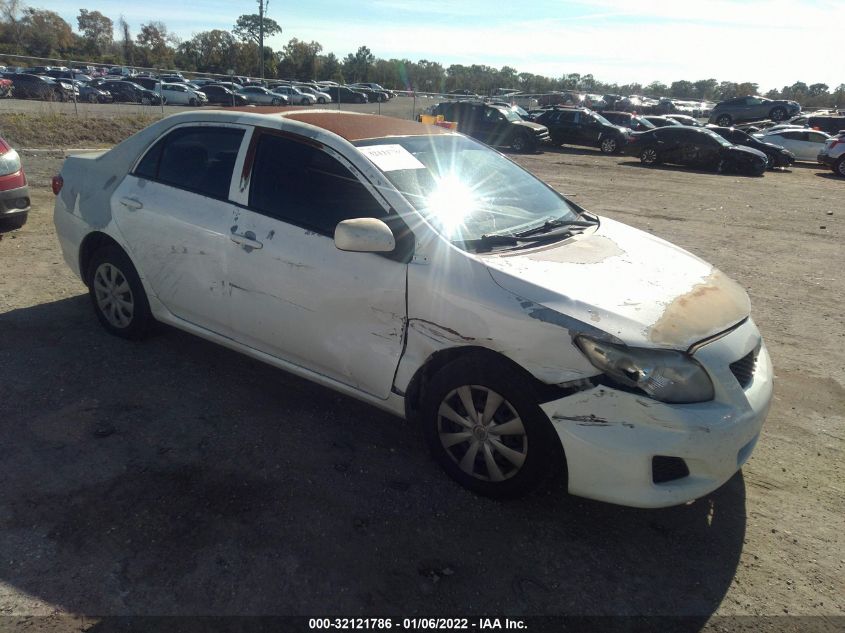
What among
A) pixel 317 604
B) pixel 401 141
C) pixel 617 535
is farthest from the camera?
pixel 401 141

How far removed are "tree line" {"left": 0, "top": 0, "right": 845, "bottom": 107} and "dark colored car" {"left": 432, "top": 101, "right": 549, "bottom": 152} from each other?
26.4 meters

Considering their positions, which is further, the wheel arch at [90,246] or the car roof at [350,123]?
the wheel arch at [90,246]

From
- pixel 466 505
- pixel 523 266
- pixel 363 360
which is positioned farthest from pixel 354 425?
pixel 523 266

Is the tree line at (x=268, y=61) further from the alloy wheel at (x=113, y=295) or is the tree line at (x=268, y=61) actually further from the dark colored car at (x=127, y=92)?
the alloy wheel at (x=113, y=295)

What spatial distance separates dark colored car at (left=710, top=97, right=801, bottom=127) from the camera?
117ft

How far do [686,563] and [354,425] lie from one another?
194 cm

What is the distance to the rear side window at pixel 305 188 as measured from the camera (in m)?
3.23

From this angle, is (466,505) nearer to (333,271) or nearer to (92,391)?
(333,271)

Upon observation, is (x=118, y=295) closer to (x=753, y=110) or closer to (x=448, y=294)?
(x=448, y=294)

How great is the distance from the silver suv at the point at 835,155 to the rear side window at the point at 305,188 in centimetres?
2105

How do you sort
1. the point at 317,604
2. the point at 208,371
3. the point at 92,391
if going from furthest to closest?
the point at 208,371 → the point at 92,391 → the point at 317,604

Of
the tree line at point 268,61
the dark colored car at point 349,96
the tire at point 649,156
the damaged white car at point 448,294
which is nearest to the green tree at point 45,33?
the tree line at point 268,61

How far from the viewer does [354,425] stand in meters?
3.68

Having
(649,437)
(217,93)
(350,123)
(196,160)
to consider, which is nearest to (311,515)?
(649,437)
